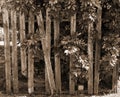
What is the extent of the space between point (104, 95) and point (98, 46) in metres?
0.93

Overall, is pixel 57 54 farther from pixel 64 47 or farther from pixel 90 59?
pixel 90 59

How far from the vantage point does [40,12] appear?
5.78 meters

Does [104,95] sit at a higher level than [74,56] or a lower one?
lower

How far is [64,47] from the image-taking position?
5781mm

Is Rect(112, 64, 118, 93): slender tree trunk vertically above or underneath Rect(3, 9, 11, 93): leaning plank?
underneath

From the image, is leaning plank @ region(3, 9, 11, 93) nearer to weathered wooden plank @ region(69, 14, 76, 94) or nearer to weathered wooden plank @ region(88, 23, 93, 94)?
weathered wooden plank @ region(69, 14, 76, 94)

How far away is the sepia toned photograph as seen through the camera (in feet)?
18.8

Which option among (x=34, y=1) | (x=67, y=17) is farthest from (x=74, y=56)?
(x=34, y=1)

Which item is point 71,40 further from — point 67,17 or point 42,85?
point 42,85

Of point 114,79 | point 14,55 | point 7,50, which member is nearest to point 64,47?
point 14,55

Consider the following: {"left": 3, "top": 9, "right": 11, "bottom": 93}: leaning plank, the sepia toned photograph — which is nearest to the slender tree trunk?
the sepia toned photograph

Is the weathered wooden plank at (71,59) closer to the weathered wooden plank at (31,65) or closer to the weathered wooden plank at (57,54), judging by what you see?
the weathered wooden plank at (57,54)

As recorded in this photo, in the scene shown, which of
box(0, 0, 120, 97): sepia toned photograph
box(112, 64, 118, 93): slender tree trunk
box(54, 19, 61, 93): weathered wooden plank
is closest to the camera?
box(0, 0, 120, 97): sepia toned photograph

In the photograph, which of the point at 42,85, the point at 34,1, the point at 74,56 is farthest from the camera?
the point at 42,85
